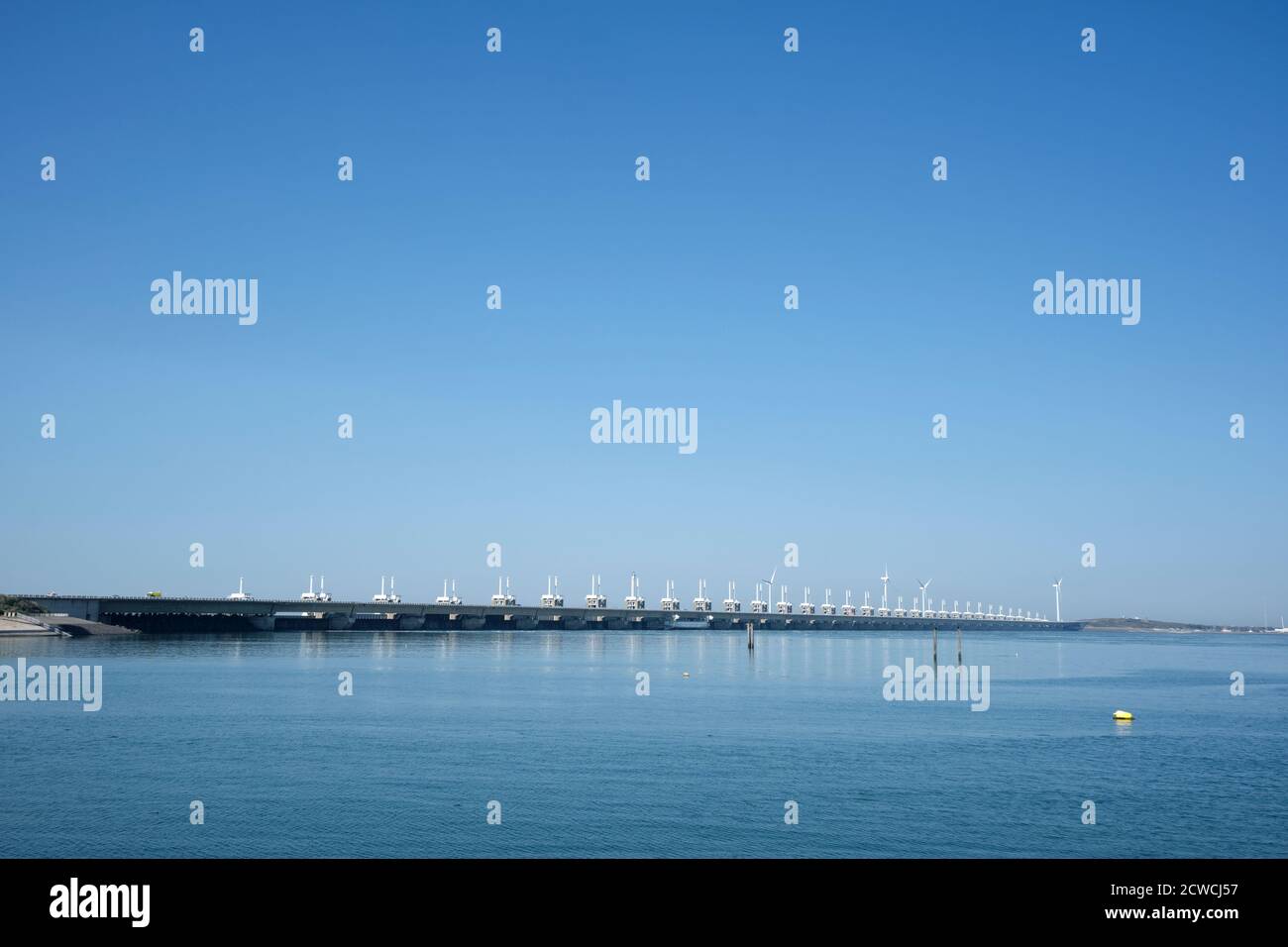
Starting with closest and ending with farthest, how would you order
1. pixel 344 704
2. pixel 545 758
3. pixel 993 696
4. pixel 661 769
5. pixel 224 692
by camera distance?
1. pixel 661 769
2. pixel 545 758
3. pixel 344 704
4. pixel 224 692
5. pixel 993 696

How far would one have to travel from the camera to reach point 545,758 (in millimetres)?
59125

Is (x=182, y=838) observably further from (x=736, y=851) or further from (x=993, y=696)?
(x=993, y=696)

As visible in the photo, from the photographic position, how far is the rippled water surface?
40.7 metres

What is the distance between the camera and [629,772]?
54.8 metres

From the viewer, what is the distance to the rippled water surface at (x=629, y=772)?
134 ft

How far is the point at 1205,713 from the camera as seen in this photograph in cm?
8894
